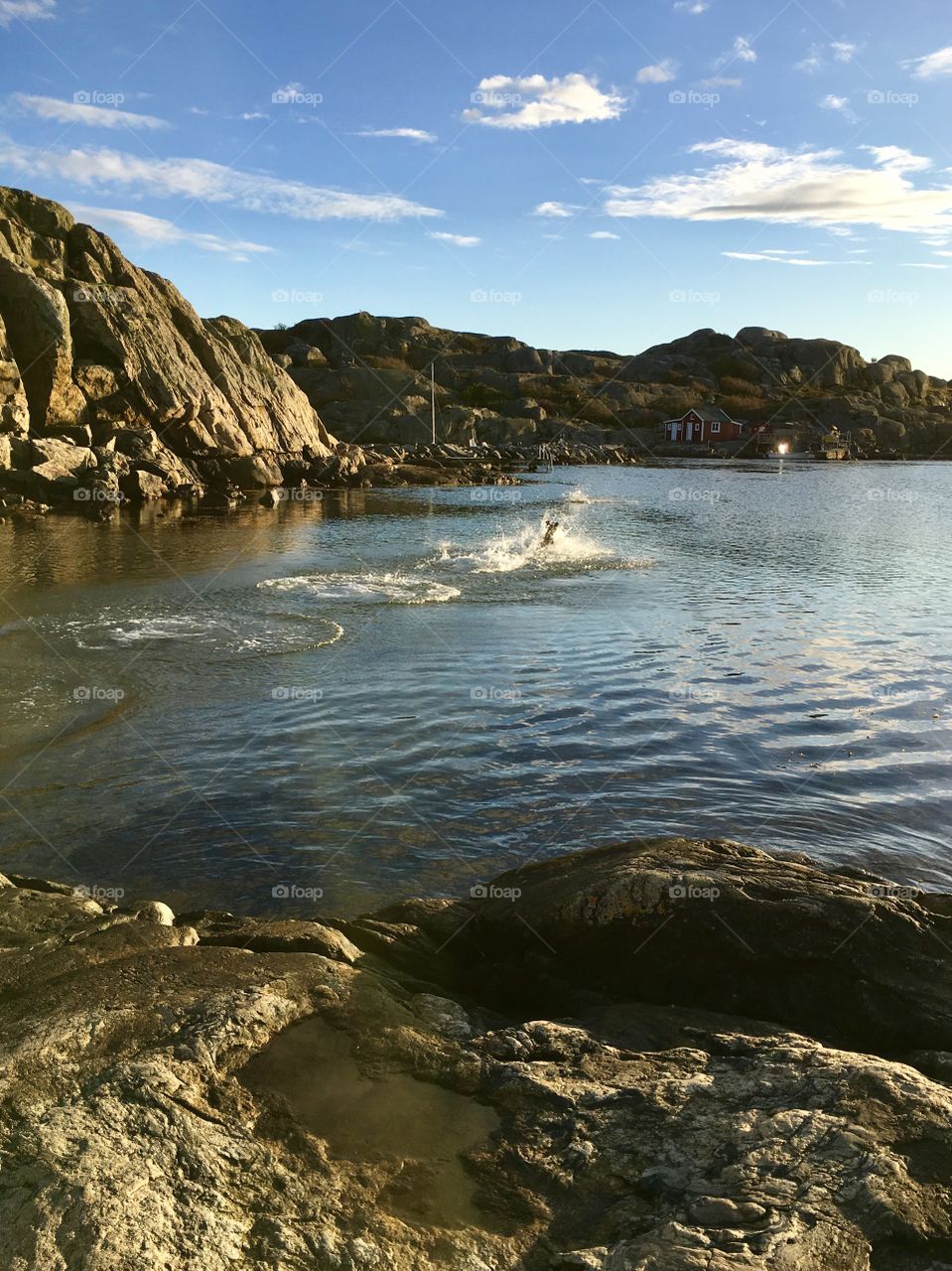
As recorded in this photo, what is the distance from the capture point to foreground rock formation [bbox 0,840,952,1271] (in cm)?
372

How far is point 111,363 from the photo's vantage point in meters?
58.8

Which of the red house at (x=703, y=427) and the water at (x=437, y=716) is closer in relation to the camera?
the water at (x=437, y=716)

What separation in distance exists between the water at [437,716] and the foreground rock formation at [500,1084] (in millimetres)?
3037

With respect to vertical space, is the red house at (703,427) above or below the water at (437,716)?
above

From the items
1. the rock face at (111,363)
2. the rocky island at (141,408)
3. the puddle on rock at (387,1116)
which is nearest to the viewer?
the puddle on rock at (387,1116)

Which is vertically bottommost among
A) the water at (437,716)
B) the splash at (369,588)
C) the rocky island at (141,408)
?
the water at (437,716)

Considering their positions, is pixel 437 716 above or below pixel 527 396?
below

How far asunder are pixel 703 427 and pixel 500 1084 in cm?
16640

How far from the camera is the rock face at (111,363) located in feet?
176

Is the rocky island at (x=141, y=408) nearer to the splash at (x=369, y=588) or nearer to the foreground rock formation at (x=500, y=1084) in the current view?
the splash at (x=369, y=588)

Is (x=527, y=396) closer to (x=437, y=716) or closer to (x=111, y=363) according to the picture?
(x=111, y=363)

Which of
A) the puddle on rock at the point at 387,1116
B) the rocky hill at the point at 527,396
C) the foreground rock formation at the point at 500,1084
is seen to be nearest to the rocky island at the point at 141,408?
the rocky hill at the point at 527,396

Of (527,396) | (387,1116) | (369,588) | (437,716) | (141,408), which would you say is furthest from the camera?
(527,396)

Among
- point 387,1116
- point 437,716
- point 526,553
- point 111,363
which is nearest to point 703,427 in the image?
point 111,363
